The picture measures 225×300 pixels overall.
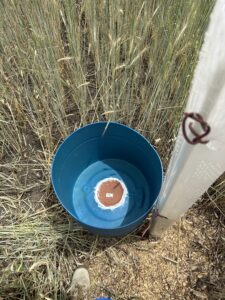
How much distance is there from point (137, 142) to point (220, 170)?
64cm

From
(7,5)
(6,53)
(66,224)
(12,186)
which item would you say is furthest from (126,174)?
(7,5)

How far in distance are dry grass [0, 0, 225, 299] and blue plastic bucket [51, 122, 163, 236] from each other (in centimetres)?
Answer: 10

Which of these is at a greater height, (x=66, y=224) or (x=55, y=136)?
(x=55, y=136)

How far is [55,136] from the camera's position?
5.77 feet

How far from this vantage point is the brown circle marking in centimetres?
164

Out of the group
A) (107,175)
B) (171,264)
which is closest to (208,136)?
(171,264)

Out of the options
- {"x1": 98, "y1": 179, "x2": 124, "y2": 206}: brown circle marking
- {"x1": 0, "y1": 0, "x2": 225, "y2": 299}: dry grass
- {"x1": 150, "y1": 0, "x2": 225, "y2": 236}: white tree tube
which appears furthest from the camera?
{"x1": 98, "y1": 179, "x2": 124, "y2": 206}: brown circle marking

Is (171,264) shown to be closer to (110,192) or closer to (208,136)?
(110,192)

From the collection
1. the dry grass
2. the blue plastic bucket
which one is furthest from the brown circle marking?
the dry grass

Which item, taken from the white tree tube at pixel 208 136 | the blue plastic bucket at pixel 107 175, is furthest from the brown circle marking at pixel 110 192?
the white tree tube at pixel 208 136

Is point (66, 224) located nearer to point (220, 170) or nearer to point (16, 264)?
point (16, 264)

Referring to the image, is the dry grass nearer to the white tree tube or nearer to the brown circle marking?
the brown circle marking

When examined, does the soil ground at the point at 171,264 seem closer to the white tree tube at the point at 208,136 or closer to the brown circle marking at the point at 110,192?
the brown circle marking at the point at 110,192

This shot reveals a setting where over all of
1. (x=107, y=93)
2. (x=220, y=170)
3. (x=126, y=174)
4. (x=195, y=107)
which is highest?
(x=195, y=107)
